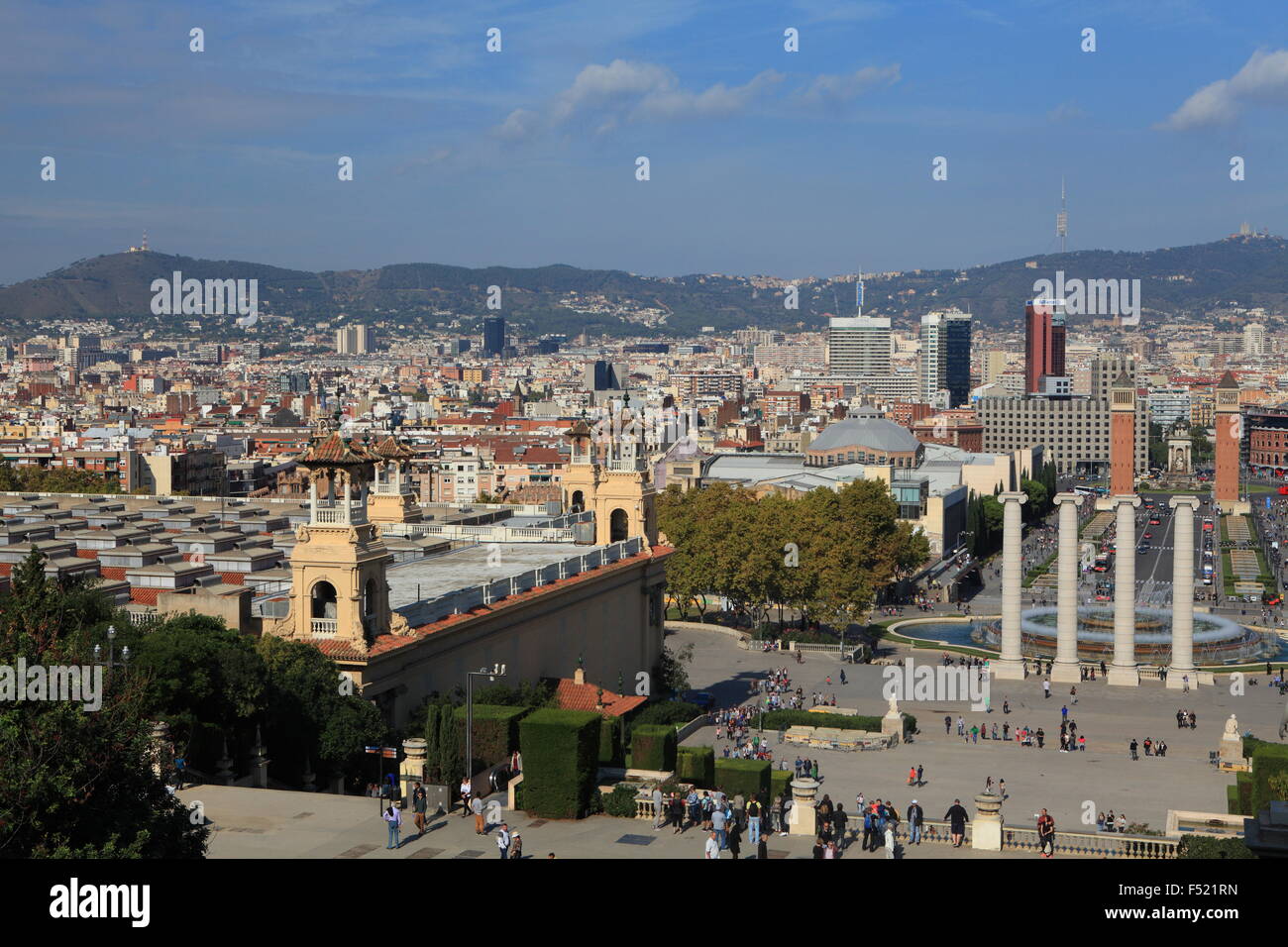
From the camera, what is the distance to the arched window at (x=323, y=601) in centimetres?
3238

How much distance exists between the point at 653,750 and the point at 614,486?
63.0 feet

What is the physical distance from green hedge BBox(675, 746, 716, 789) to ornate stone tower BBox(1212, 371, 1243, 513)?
113593 millimetres

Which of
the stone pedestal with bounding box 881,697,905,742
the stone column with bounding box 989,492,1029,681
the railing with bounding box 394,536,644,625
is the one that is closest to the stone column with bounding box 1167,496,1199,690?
the stone column with bounding box 989,492,1029,681

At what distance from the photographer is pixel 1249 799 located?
3222cm

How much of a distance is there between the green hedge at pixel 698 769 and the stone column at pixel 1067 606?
33819mm

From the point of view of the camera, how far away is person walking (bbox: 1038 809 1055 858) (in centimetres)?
2528

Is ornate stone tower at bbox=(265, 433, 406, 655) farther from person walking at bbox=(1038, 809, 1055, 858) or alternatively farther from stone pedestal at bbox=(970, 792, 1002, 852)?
person walking at bbox=(1038, 809, 1055, 858)

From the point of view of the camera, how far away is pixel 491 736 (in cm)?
2873

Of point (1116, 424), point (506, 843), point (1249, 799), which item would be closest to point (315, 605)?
point (506, 843)

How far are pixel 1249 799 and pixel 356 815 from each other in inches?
703

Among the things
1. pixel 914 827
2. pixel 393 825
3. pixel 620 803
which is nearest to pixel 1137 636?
pixel 914 827

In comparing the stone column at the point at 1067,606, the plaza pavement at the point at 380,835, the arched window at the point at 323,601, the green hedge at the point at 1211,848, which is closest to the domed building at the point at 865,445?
the stone column at the point at 1067,606

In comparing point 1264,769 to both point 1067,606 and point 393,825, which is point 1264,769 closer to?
point 393,825

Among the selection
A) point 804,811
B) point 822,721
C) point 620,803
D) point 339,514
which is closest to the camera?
point 804,811
